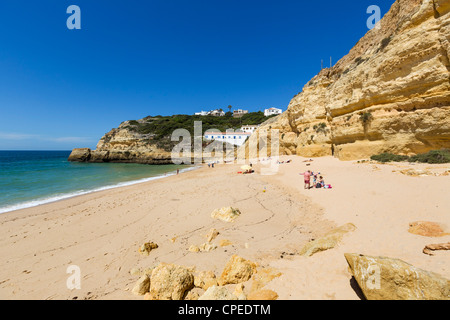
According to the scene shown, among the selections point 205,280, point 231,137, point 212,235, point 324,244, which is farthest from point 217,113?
point 205,280

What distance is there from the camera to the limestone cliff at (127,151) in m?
46.2

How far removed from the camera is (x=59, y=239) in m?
6.21

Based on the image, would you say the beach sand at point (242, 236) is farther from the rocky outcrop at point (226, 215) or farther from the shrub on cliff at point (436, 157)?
the shrub on cliff at point (436, 157)

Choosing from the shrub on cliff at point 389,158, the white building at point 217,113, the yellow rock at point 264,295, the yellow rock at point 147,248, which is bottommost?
the yellow rock at point 147,248

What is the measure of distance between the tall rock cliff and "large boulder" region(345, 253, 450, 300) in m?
13.4

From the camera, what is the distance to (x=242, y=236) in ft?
17.4

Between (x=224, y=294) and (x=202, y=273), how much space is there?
0.82m

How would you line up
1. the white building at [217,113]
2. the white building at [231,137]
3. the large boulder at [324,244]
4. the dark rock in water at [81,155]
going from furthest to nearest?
the white building at [217,113] → the white building at [231,137] → the dark rock in water at [81,155] → the large boulder at [324,244]

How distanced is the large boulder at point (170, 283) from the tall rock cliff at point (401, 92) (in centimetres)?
1543

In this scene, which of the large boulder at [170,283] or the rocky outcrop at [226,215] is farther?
the rocky outcrop at [226,215]

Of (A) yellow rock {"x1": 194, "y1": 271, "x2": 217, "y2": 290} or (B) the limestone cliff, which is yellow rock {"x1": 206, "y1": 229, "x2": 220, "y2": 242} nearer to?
(A) yellow rock {"x1": 194, "y1": 271, "x2": 217, "y2": 290}

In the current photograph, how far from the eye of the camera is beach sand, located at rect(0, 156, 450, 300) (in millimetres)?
3373

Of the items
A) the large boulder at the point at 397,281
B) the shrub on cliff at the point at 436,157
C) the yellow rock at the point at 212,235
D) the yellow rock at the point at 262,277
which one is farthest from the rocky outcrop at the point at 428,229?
the shrub on cliff at the point at 436,157
